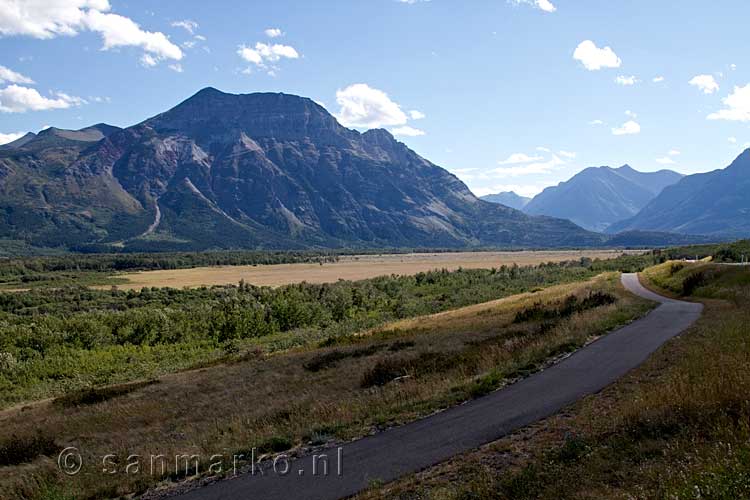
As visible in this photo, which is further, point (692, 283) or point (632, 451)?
point (692, 283)

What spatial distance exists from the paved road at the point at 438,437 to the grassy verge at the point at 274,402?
36.8 inches

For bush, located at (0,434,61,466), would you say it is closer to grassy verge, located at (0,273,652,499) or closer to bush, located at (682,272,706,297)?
grassy verge, located at (0,273,652,499)

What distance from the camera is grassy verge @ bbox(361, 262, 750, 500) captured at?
6.95 m

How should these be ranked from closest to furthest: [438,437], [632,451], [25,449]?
[632,451] < [438,437] < [25,449]

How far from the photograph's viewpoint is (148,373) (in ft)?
124

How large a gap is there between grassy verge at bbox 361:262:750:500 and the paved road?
2.01 ft

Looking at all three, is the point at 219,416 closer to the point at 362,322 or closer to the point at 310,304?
the point at 362,322

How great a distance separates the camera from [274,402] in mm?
20062

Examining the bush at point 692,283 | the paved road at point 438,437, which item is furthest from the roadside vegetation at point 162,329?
the paved road at point 438,437

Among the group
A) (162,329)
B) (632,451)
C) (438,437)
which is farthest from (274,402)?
(162,329)

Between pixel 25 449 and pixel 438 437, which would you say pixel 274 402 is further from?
pixel 438 437

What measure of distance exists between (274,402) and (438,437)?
33.2 ft

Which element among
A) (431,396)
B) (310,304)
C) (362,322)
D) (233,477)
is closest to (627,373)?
(431,396)

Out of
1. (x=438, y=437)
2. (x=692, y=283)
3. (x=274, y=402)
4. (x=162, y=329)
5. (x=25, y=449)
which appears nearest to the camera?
(x=438, y=437)
